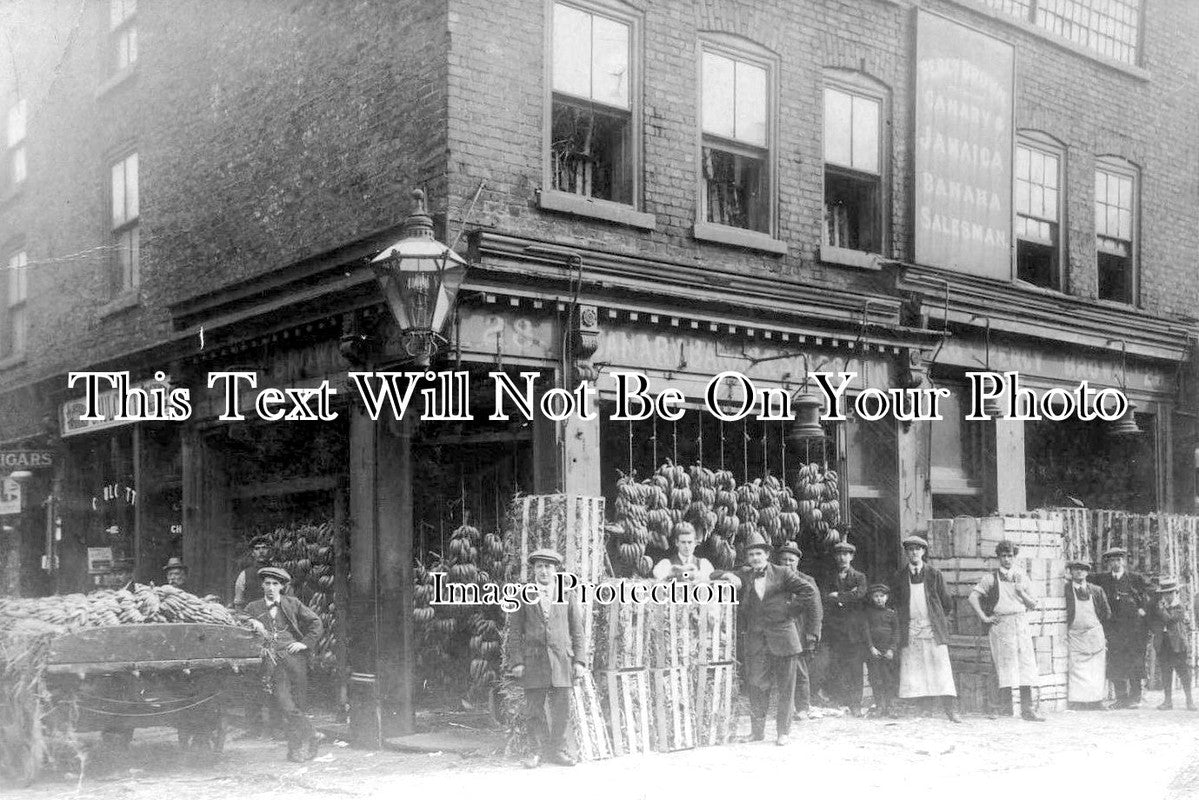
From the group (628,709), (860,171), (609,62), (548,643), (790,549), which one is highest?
(609,62)

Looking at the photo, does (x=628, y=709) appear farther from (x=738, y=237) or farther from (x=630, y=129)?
(x=630, y=129)

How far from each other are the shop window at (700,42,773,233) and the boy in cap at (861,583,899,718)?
3892 millimetres

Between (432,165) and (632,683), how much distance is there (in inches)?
182

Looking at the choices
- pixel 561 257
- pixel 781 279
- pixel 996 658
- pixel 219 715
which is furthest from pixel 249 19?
pixel 996 658

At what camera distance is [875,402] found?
1402cm

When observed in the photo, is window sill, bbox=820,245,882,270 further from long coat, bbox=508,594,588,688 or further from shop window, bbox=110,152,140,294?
shop window, bbox=110,152,140,294

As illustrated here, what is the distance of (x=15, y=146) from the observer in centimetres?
1906

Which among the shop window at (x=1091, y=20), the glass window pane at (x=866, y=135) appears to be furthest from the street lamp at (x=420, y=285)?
the shop window at (x=1091, y=20)

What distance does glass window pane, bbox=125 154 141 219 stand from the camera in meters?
15.9

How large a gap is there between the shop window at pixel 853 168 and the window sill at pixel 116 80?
8359mm

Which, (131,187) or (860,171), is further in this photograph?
(131,187)

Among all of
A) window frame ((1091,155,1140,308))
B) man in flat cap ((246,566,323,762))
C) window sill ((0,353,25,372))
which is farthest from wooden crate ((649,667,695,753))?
window sill ((0,353,25,372))

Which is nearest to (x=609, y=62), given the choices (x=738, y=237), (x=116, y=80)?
(x=738, y=237)

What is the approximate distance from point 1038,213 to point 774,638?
7.90 meters
